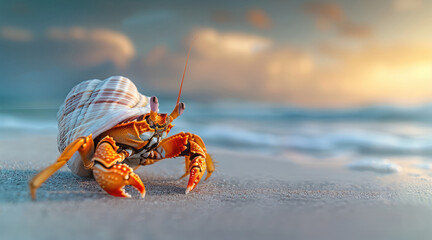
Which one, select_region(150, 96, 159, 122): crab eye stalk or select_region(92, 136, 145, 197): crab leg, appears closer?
select_region(92, 136, 145, 197): crab leg

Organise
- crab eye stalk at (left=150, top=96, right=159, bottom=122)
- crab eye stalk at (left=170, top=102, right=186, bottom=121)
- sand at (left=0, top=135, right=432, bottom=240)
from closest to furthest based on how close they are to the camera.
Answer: sand at (left=0, top=135, right=432, bottom=240) < crab eye stalk at (left=150, top=96, right=159, bottom=122) < crab eye stalk at (left=170, top=102, right=186, bottom=121)

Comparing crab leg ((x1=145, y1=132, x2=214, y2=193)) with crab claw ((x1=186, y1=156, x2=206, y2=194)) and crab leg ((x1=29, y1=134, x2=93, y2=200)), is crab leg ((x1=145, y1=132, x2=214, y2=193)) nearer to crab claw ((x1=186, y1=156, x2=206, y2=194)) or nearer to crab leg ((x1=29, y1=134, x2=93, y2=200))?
crab claw ((x1=186, y1=156, x2=206, y2=194))

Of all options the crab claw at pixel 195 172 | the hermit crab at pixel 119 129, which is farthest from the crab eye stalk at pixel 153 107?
the crab claw at pixel 195 172

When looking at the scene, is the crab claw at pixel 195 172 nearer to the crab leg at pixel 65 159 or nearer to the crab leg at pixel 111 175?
the crab leg at pixel 111 175

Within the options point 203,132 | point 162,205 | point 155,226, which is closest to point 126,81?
point 162,205

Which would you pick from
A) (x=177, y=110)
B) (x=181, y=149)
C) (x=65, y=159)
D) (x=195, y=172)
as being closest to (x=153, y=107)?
(x=177, y=110)

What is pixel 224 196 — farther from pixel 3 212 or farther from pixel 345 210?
pixel 3 212

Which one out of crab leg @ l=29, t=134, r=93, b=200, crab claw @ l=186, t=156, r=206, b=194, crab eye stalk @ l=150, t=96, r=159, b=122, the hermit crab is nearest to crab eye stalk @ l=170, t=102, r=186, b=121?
the hermit crab

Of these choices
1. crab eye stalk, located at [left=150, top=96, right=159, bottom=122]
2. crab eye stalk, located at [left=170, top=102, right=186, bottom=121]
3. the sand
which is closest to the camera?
the sand
